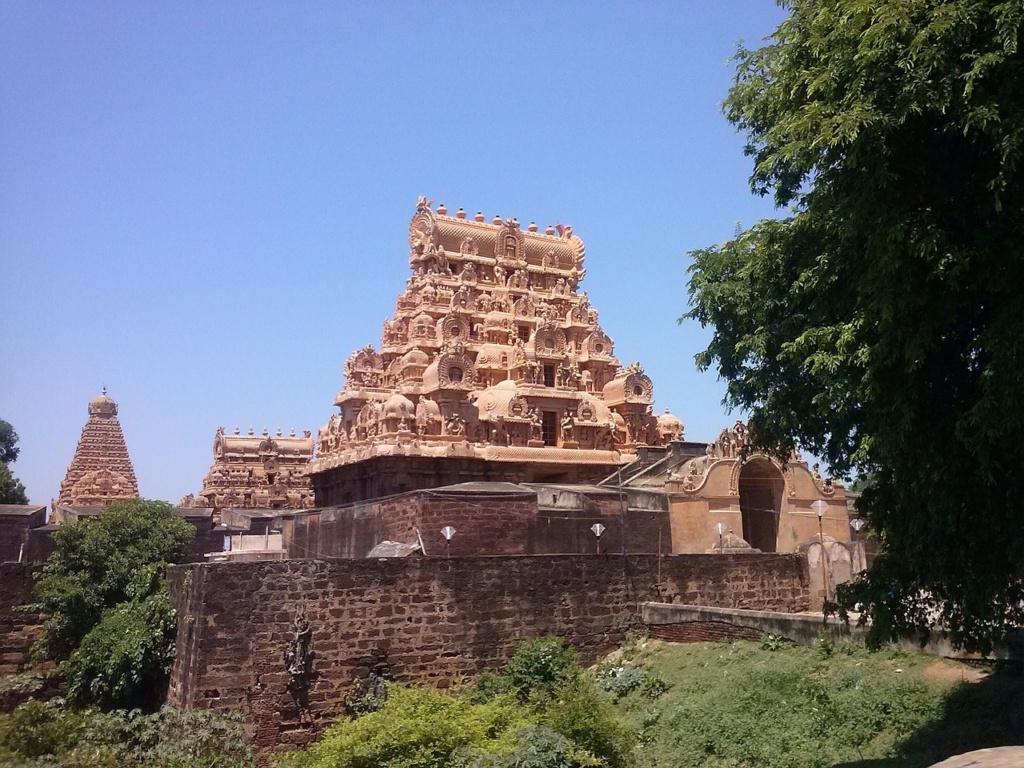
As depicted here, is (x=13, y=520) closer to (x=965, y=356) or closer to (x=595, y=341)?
(x=595, y=341)

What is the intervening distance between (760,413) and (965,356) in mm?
2591

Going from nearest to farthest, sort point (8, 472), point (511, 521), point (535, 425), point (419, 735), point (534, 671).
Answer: point (419, 735) → point (534, 671) → point (511, 521) → point (535, 425) → point (8, 472)

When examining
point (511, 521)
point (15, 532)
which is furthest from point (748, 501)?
point (15, 532)

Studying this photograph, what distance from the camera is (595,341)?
3522 cm

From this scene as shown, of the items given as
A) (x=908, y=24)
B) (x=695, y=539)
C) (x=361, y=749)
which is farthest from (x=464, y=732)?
(x=695, y=539)

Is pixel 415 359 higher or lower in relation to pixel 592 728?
higher

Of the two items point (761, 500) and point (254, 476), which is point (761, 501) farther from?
point (254, 476)

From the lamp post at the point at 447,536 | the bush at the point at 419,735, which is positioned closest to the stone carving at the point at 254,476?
the lamp post at the point at 447,536

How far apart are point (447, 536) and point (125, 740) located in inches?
251

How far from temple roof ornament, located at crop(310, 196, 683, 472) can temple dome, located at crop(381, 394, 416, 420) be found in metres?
0.04

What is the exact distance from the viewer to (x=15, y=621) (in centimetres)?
1803

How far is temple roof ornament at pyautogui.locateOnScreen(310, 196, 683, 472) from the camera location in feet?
99.6

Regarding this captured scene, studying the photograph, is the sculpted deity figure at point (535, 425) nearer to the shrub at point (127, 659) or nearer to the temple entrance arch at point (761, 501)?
the temple entrance arch at point (761, 501)

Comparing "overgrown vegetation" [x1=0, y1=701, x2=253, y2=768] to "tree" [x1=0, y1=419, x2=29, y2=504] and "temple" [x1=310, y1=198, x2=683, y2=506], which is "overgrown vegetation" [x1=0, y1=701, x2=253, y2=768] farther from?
"tree" [x1=0, y1=419, x2=29, y2=504]
